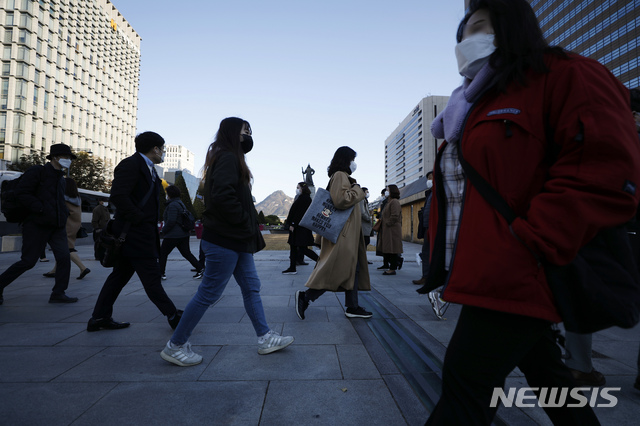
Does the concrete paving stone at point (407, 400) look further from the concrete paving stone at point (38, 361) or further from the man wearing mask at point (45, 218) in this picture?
the man wearing mask at point (45, 218)

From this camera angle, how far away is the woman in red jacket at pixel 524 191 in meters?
0.97

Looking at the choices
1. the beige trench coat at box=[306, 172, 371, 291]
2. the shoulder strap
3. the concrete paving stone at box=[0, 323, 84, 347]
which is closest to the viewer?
the shoulder strap

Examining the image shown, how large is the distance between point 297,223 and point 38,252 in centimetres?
437

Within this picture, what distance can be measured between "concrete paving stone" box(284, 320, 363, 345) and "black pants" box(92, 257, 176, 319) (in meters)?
1.18

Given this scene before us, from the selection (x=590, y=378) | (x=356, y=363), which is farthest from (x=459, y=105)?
(x=590, y=378)

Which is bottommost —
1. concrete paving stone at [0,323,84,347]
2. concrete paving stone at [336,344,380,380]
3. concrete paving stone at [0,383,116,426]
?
concrete paving stone at [0,323,84,347]

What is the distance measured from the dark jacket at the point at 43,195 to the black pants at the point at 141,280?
1719 mm

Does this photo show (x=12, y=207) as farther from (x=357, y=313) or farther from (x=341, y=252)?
(x=357, y=313)

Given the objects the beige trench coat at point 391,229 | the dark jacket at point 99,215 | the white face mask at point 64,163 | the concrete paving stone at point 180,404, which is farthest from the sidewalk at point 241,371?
the dark jacket at point 99,215

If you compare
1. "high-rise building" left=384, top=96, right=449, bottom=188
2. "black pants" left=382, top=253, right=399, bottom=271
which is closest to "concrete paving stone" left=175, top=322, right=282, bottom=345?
"black pants" left=382, top=253, right=399, bottom=271

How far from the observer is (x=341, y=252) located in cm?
389

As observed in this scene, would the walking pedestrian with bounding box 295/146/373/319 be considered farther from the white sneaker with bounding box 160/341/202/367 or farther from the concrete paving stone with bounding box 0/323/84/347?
the concrete paving stone with bounding box 0/323/84/347

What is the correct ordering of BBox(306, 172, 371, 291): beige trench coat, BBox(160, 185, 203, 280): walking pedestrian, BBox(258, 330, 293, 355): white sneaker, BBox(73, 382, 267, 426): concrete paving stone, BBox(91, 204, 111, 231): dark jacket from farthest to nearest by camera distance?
BBox(91, 204, 111, 231): dark jacket, BBox(160, 185, 203, 280): walking pedestrian, BBox(306, 172, 371, 291): beige trench coat, BBox(258, 330, 293, 355): white sneaker, BBox(73, 382, 267, 426): concrete paving stone

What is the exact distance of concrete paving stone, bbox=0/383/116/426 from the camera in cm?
191
